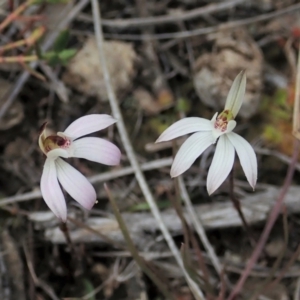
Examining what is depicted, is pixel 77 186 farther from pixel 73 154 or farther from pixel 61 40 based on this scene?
pixel 61 40

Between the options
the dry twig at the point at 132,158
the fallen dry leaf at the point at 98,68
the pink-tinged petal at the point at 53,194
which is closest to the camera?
the pink-tinged petal at the point at 53,194

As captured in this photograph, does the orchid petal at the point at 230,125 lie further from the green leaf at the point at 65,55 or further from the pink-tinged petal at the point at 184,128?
→ the green leaf at the point at 65,55

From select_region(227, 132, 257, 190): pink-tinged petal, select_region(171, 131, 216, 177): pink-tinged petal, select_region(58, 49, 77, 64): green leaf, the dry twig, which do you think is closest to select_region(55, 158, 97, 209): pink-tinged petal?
select_region(171, 131, 216, 177): pink-tinged petal

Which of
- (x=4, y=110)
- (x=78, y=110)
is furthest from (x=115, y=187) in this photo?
(x=4, y=110)

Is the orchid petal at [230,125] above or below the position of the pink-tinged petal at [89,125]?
below

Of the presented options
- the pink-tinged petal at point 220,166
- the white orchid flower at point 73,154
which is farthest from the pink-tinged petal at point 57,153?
the pink-tinged petal at point 220,166

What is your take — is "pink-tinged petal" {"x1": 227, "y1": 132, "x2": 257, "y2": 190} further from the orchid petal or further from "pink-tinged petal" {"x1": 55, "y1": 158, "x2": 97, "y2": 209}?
"pink-tinged petal" {"x1": 55, "y1": 158, "x2": 97, "y2": 209}

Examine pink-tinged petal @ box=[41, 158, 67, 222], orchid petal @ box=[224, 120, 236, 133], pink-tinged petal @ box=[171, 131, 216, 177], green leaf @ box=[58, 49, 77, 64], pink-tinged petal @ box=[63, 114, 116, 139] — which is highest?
green leaf @ box=[58, 49, 77, 64]

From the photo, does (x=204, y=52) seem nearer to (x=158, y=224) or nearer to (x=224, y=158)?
(x=158, y=224)
